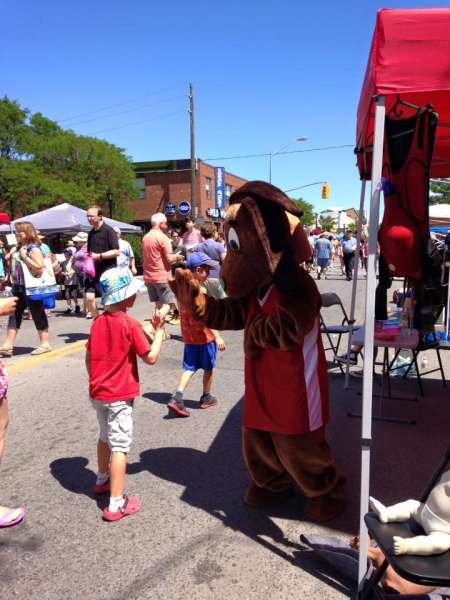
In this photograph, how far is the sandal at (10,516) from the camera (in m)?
2.89

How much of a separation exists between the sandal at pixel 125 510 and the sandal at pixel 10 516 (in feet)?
1.62

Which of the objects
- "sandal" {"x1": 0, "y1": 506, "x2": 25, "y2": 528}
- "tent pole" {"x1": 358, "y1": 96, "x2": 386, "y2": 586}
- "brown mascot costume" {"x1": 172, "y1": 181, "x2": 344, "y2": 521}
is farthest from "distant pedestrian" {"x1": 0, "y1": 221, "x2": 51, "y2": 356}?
"tent pole" {"x1": 358, "y1": 96, "x2": 386, "y2": 586}

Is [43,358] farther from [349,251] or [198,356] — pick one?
[349,251]

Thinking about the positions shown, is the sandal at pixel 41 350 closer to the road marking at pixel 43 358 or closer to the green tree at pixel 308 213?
the road marking at pixel 43 358

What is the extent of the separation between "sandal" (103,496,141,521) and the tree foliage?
2785 cm

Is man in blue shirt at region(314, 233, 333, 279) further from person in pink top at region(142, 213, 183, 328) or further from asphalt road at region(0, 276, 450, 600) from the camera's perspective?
asphalt road at region(0, 276, 450, 600)

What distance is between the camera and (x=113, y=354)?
2895 millimetres

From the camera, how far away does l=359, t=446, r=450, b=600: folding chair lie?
1677mm

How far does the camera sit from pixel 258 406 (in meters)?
2.81

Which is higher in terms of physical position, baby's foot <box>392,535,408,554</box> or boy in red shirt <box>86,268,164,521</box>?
boy in red shirt <box>86,268,164,521</box>

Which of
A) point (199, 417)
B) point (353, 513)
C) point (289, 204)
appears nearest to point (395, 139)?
point (289, 204)

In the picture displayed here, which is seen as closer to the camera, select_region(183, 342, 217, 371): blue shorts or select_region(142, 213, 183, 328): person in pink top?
select_region(183, 342, 217, 371): blue shorts

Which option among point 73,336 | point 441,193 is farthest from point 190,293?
point 441,193

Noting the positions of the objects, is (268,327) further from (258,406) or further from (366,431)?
(366,431)
